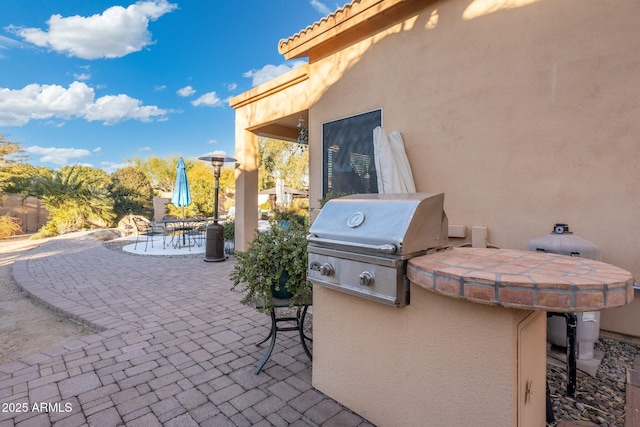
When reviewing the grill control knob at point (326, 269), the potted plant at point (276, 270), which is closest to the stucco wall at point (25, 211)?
the potted plant at point (276, 270)

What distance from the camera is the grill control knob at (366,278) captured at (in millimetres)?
1562

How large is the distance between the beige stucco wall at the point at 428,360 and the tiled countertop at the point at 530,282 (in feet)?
0.57

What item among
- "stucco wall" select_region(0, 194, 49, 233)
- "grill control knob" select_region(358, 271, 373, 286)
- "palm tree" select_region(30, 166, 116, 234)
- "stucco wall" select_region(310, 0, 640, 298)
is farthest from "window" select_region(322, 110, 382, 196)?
"stucco wall" select_region(0, 194, 49, 233)

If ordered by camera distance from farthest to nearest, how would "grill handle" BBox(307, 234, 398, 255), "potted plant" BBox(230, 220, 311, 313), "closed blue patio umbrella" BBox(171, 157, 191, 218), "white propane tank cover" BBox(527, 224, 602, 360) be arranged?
"closed blue patio umbrella" BBox(171, 157, 191, 218)
"white propane tank cover" BBox(527, 224, 602, 360)
"potted plant" BBox(230, 220, 311, 313)
"grill handle" BBox(307, 234, 398, 255)

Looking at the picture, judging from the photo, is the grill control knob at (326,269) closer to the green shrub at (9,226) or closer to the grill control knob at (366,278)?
the grill control knob at (366,278)

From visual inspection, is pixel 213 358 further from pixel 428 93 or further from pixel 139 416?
pixel 428 93

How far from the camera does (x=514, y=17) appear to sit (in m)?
3.32

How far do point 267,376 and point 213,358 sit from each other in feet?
1.94

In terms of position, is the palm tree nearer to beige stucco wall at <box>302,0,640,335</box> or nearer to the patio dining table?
the patio dining table

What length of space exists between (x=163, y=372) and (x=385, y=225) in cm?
218

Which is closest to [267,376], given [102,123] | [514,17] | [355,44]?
[514,17]

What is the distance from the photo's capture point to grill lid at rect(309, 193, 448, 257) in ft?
4.87

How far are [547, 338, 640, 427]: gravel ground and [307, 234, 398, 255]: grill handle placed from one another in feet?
5.06

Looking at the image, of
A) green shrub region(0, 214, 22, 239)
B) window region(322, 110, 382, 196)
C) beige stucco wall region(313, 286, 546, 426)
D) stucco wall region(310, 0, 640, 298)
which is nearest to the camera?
beige stucco wall region(313, 286, 546, 426)
